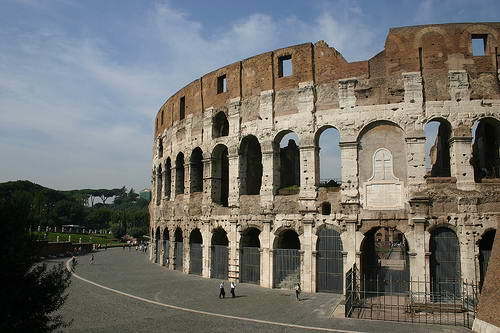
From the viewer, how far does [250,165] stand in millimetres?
22578

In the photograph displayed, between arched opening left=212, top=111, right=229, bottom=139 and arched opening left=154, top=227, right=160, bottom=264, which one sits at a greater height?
arched opening left=212, top=111, right=229, bottom=139

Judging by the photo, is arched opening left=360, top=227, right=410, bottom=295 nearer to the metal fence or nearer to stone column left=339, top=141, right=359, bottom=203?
the metal fence

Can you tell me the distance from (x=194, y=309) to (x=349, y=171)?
8.88 m

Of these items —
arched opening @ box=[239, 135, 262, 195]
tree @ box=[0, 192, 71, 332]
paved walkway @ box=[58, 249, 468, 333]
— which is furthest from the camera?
arched opening @ box=[239, 135, 262, 195]

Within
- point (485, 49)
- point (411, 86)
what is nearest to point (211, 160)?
point (411, 86)

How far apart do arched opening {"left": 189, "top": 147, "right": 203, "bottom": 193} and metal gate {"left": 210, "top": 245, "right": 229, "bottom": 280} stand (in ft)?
14.1

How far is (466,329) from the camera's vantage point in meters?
11.9

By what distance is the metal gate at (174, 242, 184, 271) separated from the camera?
25.3m

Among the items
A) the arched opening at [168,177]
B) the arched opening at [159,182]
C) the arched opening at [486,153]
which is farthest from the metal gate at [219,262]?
the arched opening at [486,153]

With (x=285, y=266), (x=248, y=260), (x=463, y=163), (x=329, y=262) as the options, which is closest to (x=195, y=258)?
(x=248, y=260)

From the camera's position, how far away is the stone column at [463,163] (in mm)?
16484

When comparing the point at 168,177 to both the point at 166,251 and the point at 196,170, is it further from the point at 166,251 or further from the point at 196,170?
the point at 166,251

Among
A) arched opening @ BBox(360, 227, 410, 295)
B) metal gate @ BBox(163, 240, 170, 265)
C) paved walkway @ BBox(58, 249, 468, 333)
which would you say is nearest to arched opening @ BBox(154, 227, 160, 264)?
metal gate @ BBox(163, 240, 170, 265)

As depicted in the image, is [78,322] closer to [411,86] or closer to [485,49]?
[411,86]
